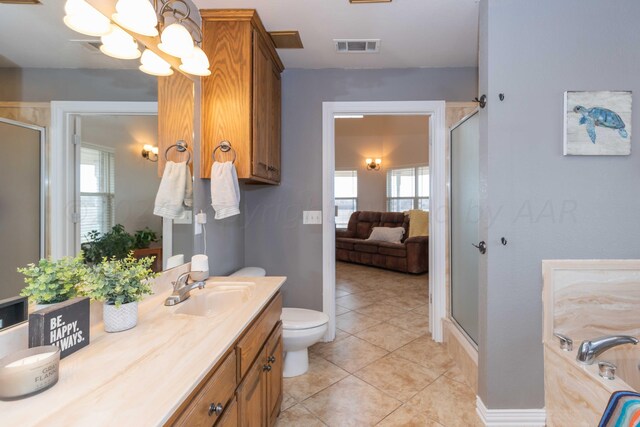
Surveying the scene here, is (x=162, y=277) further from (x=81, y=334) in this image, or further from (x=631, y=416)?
(x=631, y=416)

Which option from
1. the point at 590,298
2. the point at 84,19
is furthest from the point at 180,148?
the point at 590,298

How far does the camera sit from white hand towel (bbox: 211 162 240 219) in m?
1.80

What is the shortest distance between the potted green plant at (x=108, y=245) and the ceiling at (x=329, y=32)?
0.58 metres

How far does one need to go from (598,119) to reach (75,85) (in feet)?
7.90

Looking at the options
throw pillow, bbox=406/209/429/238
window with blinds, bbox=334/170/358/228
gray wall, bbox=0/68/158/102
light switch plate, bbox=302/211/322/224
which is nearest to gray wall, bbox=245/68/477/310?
light switch plate, bbox=302/211/322/224

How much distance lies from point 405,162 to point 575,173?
5.32 m

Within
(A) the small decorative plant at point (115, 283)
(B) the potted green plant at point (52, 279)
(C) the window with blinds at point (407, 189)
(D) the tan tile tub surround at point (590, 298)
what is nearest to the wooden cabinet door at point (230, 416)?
(A) the small decorative plant at point (115, 283)

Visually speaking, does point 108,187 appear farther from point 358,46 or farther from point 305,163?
point 358,46

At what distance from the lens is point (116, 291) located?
1.06 metres

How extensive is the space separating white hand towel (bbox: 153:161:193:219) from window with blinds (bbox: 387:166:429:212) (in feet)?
18.4

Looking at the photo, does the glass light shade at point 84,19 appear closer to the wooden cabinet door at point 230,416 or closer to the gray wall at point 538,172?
the wooden cabinet door at point 230,416

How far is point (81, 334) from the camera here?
3.07 feet

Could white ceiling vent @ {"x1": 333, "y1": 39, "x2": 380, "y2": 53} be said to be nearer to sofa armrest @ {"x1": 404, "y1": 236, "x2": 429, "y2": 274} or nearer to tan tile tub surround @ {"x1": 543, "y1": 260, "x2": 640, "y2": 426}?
tan tile tub surround @ {"x1": 543, "y1": 260, "x2": 640, "y2": 426}

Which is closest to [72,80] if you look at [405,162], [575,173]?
[575,173]
